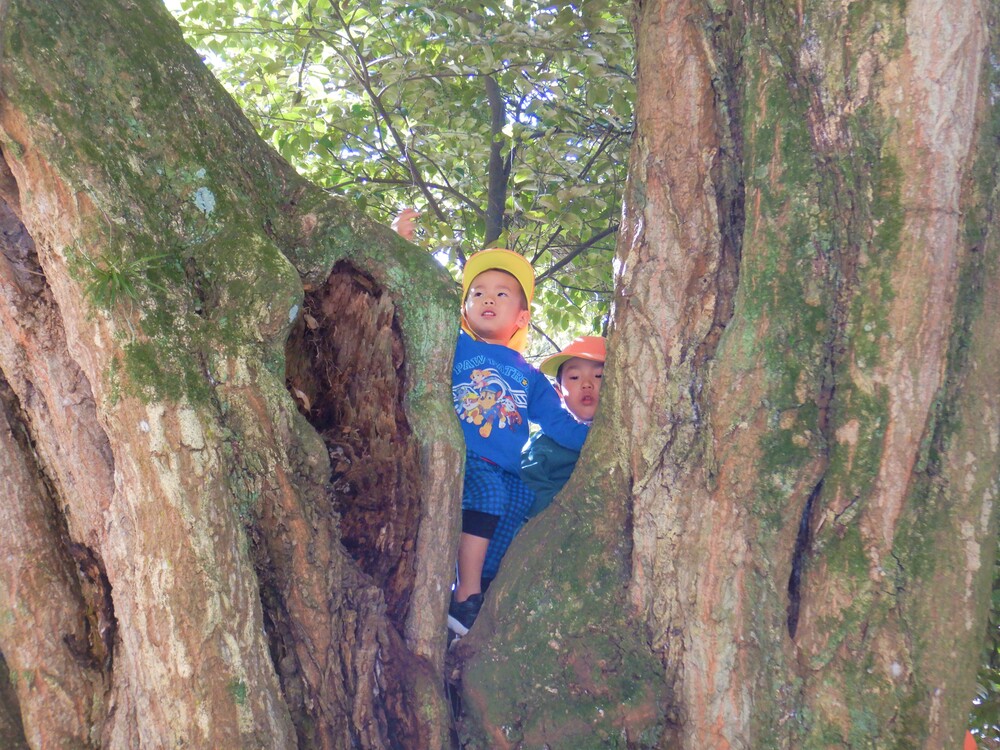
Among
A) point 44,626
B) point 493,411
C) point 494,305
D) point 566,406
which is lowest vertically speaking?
point 44,626

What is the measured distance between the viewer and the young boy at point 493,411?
3348mm

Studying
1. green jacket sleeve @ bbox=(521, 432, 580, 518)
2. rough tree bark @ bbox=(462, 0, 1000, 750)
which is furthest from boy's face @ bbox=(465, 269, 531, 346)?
rough tree bark @ bbox=(462, 0, 1000, 750)

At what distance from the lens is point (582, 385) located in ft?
13.4

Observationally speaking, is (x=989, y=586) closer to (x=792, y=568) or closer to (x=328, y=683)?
(x=792, y=568)

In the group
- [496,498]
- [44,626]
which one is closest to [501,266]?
[496,498]

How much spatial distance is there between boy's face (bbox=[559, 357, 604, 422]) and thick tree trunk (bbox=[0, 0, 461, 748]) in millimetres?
1424

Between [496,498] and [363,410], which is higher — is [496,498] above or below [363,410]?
below

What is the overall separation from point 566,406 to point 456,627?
139cm

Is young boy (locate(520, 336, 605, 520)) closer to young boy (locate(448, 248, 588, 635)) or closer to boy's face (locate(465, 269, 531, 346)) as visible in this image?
young boy (locate(448, 248, 588, 635))

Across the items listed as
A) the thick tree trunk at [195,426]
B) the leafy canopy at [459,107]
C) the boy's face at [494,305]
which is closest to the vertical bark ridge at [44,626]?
the thick tree trunk at [195,426]

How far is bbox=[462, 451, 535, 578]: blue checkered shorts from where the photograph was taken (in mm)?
3375

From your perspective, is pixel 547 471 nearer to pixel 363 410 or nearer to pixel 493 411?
pixel 493 411

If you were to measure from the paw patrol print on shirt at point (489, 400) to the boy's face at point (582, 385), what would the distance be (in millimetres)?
323

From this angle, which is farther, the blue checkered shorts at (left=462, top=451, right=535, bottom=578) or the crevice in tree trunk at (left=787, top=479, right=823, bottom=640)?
the blue checkered shorts at (left=462, top=451, right=535, bottom=578)
